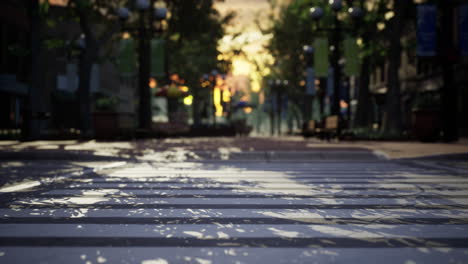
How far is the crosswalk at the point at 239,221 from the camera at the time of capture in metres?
4.12

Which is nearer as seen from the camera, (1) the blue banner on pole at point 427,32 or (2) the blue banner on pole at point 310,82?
(1) the blue banner on pole at point 427,32

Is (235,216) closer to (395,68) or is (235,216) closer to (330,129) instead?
(330,129)

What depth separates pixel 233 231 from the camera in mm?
4977

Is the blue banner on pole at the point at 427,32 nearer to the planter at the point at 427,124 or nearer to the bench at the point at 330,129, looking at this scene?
the planter at the point at 427,124

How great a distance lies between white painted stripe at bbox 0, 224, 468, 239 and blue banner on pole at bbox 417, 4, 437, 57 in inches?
601

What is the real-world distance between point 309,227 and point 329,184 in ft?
11.9

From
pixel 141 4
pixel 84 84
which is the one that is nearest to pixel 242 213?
pixel 141 4

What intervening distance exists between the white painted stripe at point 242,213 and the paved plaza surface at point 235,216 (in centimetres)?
1

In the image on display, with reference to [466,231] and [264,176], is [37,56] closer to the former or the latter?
[264,176]

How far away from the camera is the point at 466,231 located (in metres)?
4.93

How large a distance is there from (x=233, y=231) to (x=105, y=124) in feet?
60.6

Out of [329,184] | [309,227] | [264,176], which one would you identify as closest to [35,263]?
[309,227]

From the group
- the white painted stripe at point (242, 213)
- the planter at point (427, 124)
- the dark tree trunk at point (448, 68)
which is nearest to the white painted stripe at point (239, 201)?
the white painted stripe at point (242, 213)

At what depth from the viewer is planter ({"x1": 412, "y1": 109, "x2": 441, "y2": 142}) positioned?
21.5 meters
